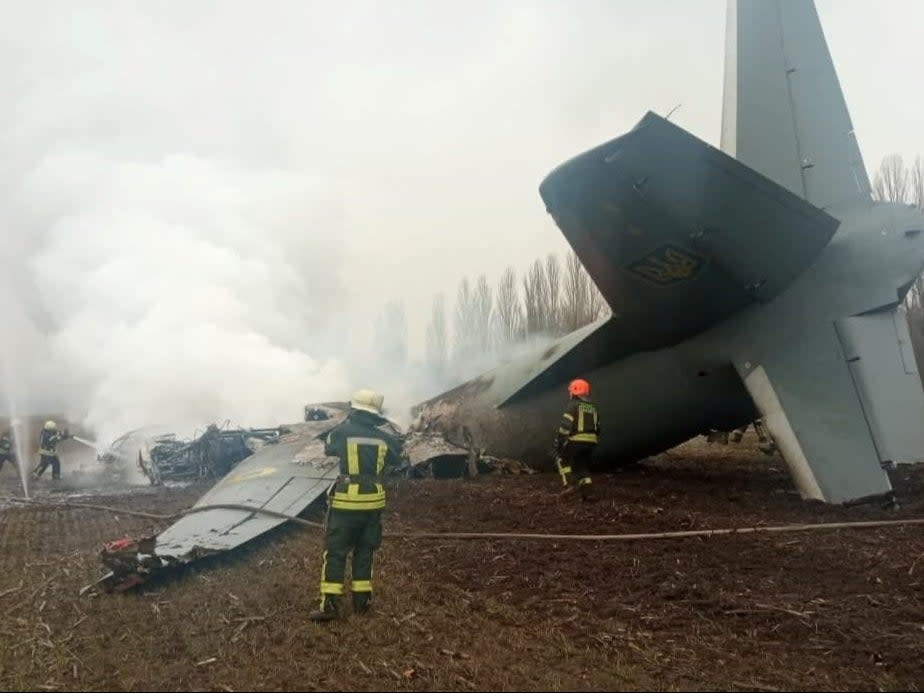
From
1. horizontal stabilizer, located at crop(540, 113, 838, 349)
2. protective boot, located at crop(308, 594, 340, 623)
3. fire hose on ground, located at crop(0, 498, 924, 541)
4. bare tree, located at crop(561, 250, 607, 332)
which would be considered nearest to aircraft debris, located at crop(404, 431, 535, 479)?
fire hose on ground, located at crop(0, 498, 924, 541)

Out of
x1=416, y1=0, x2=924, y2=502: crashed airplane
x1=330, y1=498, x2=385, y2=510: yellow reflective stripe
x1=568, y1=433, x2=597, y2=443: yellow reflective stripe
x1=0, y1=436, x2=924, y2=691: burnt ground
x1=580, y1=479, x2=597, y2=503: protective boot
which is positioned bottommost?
x1=0, y1=436, x2=924, y2=691: burnt ground

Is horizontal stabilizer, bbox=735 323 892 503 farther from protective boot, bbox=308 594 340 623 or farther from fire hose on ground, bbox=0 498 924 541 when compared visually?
protective boot, bbox=308 594 340 623

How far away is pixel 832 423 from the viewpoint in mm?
8297

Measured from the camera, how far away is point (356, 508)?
A: 570cm

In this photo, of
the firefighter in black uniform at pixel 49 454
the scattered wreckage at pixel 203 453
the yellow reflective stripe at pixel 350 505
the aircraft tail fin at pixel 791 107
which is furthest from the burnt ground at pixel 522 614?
the firefighter in black uniform at pixel 49 454

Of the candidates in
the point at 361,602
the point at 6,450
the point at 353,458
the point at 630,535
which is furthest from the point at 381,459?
the point at 6,450

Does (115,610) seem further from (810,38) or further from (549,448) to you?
(810,38)

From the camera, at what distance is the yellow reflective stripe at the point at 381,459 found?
5.88 metres

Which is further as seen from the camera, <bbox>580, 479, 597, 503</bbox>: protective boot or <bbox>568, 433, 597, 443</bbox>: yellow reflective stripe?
<bbox>568, 433, 597, 443</bbox>: yellow reflective stripe

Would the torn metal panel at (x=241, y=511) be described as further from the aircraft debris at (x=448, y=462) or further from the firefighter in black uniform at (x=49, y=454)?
the firefighter in black uniform at (x=49, y=454)

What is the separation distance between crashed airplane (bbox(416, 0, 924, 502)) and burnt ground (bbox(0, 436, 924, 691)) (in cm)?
121

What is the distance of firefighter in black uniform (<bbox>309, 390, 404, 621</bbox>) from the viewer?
5.52m

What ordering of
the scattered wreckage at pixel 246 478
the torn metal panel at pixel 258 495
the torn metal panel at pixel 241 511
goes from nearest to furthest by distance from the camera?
the torn metal panel at pixel 241 511
the scattered wreckage at pixel 246 478
the torn metal panel at pixel 258 495

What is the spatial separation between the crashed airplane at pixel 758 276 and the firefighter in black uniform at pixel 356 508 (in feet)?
12.8
